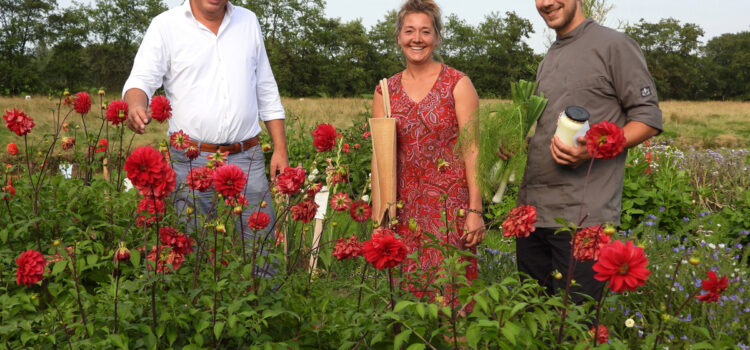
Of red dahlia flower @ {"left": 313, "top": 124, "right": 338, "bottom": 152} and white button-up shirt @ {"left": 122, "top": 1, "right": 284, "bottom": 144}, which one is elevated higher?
white button-up shirt @ {"left": 122, "top": 1, "right": 284, "bottom": 144}

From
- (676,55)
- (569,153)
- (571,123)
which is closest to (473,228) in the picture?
(569,153)

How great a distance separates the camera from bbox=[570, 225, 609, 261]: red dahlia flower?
1.68 m

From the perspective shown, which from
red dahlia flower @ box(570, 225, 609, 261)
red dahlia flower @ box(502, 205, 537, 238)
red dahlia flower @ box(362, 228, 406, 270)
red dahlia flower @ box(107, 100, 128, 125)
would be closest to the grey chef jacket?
red dahlia flower @ box(502, 205, 537, 238)

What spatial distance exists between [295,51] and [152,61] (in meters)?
49.5

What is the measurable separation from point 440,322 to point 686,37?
73.6 metres

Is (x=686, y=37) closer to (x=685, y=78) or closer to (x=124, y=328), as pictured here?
(x=685, y=78)

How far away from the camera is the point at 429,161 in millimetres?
3039

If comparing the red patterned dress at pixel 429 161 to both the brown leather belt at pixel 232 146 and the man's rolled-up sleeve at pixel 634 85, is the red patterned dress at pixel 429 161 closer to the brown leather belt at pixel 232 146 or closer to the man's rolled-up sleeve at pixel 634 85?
the man's rolled-up sleeve at pixel 634 85

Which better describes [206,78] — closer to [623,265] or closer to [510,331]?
[510,331]

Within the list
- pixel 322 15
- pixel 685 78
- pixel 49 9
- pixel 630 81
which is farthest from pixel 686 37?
pixel 630 81

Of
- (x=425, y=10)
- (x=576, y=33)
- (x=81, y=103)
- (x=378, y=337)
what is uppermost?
(x=425, y=10)

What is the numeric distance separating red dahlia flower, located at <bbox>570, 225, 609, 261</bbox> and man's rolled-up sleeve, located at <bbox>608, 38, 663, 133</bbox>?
3.20 ft

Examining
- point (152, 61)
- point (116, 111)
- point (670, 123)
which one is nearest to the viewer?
point (116, 111)

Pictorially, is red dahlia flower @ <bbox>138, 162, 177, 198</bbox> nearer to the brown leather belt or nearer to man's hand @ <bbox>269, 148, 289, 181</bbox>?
the brown leather belt
